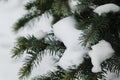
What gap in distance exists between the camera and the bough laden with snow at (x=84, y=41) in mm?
1206

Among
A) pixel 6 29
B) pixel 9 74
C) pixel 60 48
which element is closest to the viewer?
pixel 60 48

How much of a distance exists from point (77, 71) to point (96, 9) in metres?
0.30

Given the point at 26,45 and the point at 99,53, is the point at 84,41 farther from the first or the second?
the point at 26,45

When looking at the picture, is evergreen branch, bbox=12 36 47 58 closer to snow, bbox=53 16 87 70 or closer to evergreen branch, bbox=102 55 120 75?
snow, bbox=53 16 87 70

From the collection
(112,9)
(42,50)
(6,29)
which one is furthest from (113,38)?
(6,29)

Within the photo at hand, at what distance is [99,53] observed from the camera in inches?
47.4

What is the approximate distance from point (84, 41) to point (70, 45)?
5.6 inches

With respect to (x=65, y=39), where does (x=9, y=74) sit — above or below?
below

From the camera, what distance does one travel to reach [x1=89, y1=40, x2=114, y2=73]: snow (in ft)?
3.90

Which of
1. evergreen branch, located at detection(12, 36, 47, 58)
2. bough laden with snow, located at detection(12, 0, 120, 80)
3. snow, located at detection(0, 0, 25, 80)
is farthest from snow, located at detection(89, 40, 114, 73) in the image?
snow, located at detection(0, 0, 25, 80)

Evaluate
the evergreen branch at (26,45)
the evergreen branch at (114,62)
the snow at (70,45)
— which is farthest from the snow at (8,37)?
the evergreen branch at (114,62)

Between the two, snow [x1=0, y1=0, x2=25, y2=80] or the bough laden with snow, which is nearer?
the bough laden with snow

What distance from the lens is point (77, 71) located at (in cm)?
123

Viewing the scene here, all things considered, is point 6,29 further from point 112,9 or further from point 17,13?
point 112,9
